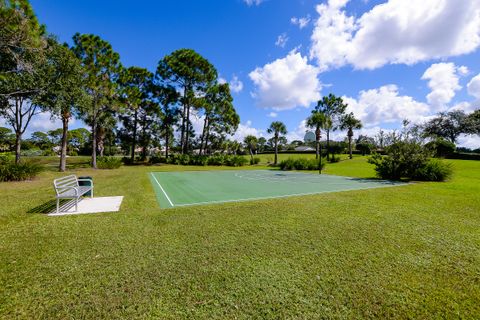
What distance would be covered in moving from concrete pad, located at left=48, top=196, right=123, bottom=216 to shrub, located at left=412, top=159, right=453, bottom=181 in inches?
594

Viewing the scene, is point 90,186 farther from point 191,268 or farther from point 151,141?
point 151,141

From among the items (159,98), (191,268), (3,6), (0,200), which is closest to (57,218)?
(0,200)

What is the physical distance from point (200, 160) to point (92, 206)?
20534mm

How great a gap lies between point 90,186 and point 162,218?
12.1ft

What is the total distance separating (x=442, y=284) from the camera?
2.66 metres

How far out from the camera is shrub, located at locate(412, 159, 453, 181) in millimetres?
12240

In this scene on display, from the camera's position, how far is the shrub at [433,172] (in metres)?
12.2

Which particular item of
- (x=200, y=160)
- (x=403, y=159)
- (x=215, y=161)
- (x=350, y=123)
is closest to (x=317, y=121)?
(x=350, y=123)

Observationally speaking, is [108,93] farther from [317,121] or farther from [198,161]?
[317,121]

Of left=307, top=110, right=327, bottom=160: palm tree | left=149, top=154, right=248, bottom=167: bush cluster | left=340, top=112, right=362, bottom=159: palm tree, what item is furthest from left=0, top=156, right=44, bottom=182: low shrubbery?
left=340, top=112, right=362, bottom=159: palm tree

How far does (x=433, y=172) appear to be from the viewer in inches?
489

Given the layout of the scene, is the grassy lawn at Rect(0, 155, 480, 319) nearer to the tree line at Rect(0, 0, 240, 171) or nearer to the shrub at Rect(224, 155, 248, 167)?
the tree line at Rect(0, 0, 240, 171)

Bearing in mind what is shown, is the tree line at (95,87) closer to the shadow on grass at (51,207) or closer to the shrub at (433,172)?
the shadow on grass at (51,207)

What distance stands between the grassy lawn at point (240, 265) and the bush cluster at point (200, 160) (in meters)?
21.0
